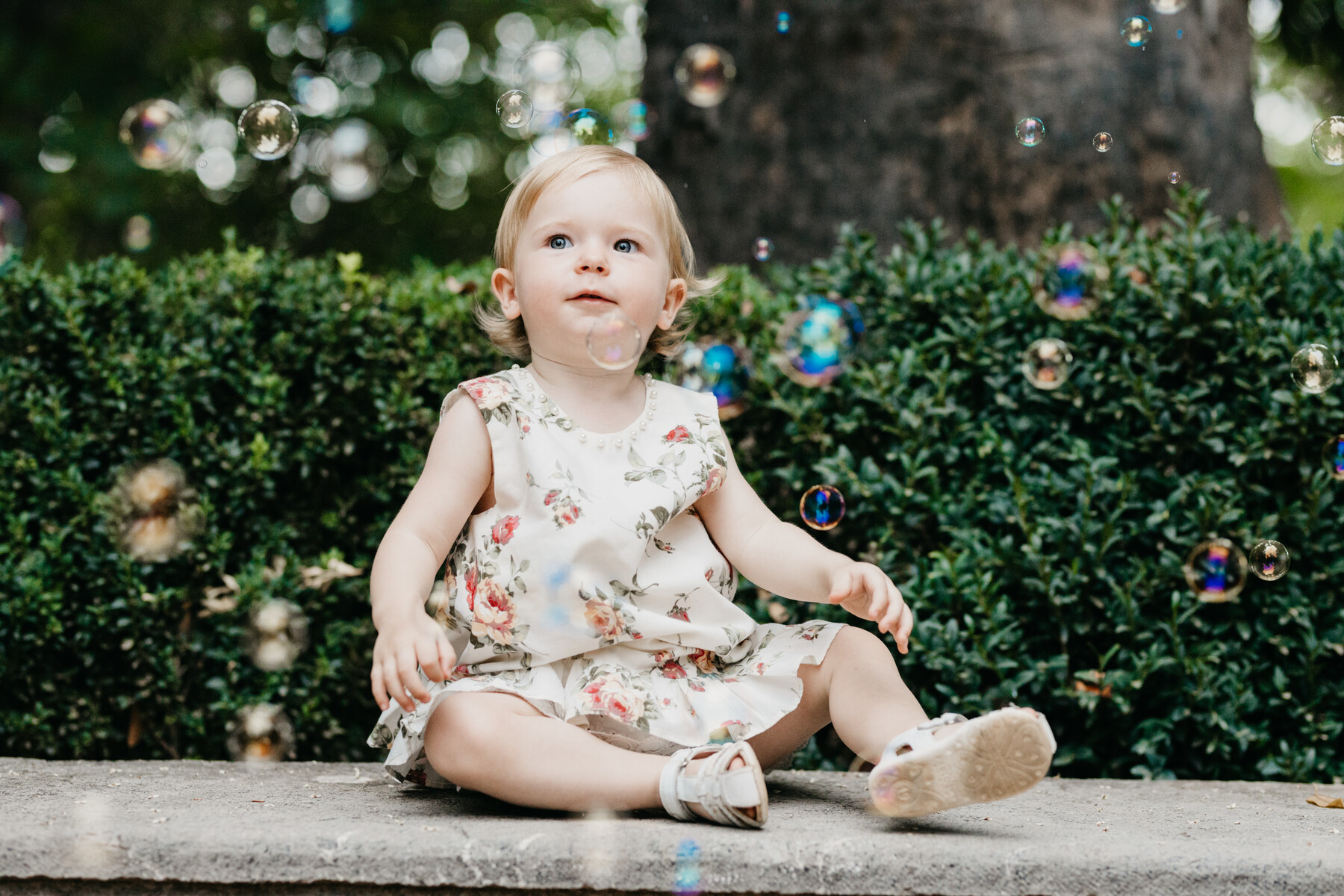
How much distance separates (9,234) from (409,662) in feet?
8.63

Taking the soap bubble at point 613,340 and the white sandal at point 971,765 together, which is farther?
the soap bubble at point 613,340

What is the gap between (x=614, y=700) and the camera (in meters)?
2.09

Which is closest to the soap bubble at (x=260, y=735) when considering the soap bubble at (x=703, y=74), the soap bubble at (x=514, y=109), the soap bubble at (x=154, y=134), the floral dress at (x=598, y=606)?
the floral dress at (x=598, y=606)

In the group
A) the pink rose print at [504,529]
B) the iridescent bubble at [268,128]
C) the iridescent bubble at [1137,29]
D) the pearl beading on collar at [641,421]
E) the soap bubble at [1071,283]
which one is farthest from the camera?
the iridescent bubble at [1137,29]

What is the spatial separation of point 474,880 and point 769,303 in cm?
187

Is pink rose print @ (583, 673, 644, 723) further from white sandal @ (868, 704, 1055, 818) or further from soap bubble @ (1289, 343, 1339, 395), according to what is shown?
soap bubble @ (1289, 343, 1339, 395)

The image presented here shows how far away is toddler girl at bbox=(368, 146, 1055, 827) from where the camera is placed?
1917mm

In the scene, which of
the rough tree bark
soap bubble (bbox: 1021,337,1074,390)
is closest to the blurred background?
the rough tree bark

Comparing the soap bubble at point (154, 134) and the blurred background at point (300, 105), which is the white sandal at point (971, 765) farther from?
the blurred background at point (300, 105)

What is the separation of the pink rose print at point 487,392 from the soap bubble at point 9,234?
63.3 inches

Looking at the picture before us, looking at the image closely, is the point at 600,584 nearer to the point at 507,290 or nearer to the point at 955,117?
the point at 507,290

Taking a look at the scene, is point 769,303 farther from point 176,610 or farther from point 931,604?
point 176,610

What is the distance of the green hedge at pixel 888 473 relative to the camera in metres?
2.74

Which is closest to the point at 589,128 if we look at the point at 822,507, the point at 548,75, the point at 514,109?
the point at 514,109
